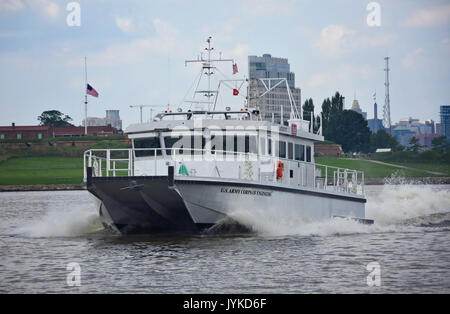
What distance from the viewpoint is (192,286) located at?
44.9 ft

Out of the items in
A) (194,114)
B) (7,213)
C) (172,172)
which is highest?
(194,114)

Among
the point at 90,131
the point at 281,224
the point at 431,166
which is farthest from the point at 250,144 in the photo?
the point at 90,131

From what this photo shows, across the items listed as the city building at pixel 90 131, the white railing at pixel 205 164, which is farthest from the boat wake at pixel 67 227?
the city building at pixel 90 131

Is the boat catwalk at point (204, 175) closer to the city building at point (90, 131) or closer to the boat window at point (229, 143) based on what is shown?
the boat window at point (229, 143)

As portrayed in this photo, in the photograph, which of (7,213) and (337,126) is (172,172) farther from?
(337,126)

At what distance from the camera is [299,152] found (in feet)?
75.4

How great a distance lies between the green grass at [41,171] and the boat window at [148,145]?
57.2m

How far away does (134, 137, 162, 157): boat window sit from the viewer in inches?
816

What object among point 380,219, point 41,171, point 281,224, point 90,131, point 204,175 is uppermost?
point 90,131

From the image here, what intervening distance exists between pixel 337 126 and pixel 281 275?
11462 centimetres

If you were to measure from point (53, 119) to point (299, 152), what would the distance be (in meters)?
131

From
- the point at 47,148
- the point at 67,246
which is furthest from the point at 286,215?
the point at 47,148

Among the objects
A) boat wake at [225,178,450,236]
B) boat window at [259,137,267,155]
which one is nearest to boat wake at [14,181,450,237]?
boat wake at [225,178,450,236]

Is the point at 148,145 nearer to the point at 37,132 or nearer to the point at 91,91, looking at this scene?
the point at 91,91
